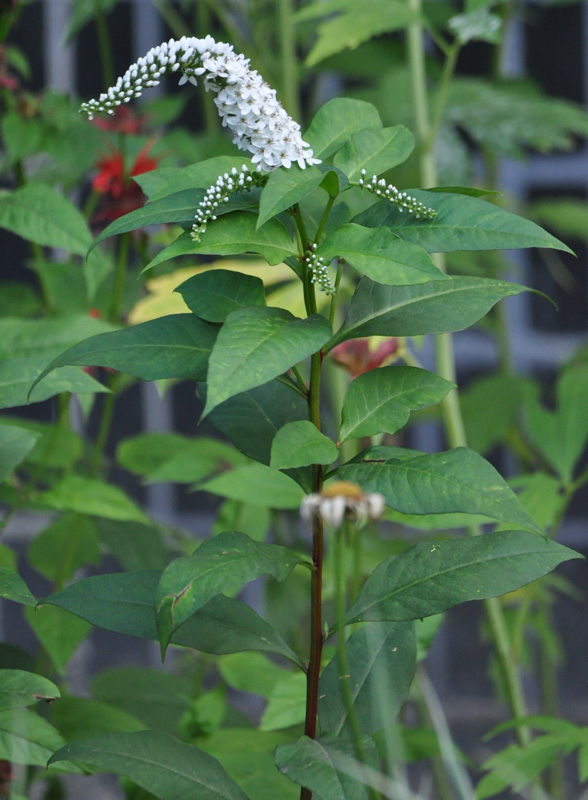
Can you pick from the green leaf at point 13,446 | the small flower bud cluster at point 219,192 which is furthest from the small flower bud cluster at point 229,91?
the green leaf at point 13,446

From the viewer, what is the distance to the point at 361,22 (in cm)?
87

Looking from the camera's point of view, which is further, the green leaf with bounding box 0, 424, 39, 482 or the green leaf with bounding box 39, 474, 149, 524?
the green leaf with bounding box 39, 474, 149, 524

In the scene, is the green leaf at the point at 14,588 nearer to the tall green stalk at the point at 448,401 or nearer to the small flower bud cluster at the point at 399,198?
the small flower bud cluster at the point at 399,198

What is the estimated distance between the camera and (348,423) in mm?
442

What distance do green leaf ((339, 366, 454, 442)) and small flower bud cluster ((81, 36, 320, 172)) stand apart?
0.39ft

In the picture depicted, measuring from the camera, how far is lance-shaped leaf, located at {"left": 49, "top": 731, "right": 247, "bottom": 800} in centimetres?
42

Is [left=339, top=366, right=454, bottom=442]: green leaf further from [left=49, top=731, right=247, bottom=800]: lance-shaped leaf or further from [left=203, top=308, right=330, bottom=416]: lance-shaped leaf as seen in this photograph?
[left=49, top=731, right=247, bottom=800]: lance-shaped leaf

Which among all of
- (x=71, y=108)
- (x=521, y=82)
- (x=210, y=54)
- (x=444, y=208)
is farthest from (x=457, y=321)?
(x=521, y=82)

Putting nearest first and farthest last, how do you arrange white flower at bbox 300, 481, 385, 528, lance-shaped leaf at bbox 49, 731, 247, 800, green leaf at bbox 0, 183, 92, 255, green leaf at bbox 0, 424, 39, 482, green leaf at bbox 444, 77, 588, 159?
white flower at bbox 300, 481, 385, 528
lance-shaped leaf at bbox 49, 731, 247, 800
green leaf at bbox 0, 424, 39, 482
green leaf at bbox 0, 183, 92, 255
green leaf at bbox 444, 77, 588, 159

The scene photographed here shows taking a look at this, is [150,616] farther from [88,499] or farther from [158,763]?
[88,499]

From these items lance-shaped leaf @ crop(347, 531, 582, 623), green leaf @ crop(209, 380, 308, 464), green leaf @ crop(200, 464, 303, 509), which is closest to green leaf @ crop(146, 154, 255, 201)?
green leaf @ crop(209, 380, 308, 464)

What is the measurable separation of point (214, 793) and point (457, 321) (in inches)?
10.8

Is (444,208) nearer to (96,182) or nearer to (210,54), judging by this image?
(210,54)

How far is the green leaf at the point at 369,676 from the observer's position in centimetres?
47
